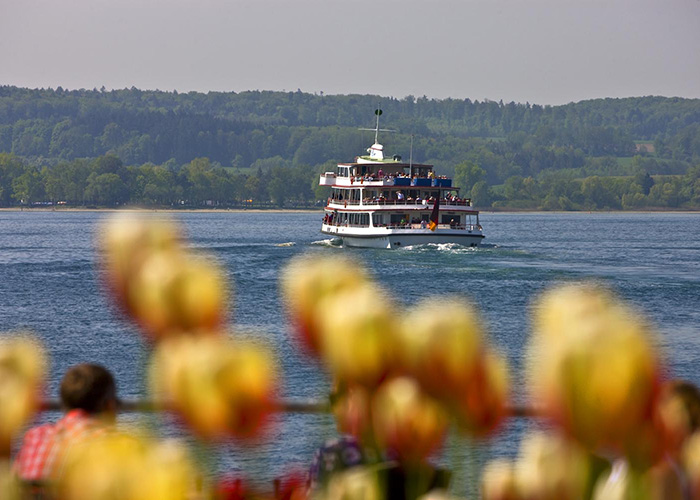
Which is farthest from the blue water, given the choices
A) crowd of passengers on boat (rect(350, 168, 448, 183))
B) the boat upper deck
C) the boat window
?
crowd of passengers on boat (rect(350, 168, 448, 183))

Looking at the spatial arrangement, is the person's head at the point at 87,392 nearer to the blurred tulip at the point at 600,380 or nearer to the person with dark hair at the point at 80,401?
the person with dark hair at the point at 80,401

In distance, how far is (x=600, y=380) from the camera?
31.4 inches

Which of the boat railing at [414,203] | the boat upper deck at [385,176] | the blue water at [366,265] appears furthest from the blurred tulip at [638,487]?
the boat upper deck at [385,176]

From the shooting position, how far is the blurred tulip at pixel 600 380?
0.80 metres

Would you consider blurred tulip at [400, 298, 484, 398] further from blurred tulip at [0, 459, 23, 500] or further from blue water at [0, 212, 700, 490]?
blue water at [0, 212, 700, 490]

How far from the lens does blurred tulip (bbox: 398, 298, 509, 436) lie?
999 mm

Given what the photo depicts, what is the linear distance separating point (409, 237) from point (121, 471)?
51.7m

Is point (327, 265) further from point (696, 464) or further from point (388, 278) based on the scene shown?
point (388, 278)

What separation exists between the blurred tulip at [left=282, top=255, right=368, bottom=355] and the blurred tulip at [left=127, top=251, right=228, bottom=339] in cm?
10

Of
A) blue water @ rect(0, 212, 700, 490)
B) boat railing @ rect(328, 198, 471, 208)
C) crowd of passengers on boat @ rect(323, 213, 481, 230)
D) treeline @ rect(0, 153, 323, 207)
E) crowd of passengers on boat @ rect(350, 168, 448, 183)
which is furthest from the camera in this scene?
treeline @ rect(0, 153, 323, 207)

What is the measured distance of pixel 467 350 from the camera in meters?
1.00

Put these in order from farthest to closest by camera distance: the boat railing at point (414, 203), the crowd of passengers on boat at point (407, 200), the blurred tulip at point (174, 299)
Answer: the crowd of passengers on boat at point (407, 200), the boat railing at point (414, 203), the blurred tulip at point (174, 299)

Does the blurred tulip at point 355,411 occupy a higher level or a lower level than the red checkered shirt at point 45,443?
higher

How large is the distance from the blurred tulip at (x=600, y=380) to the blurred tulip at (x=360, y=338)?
179 mm
